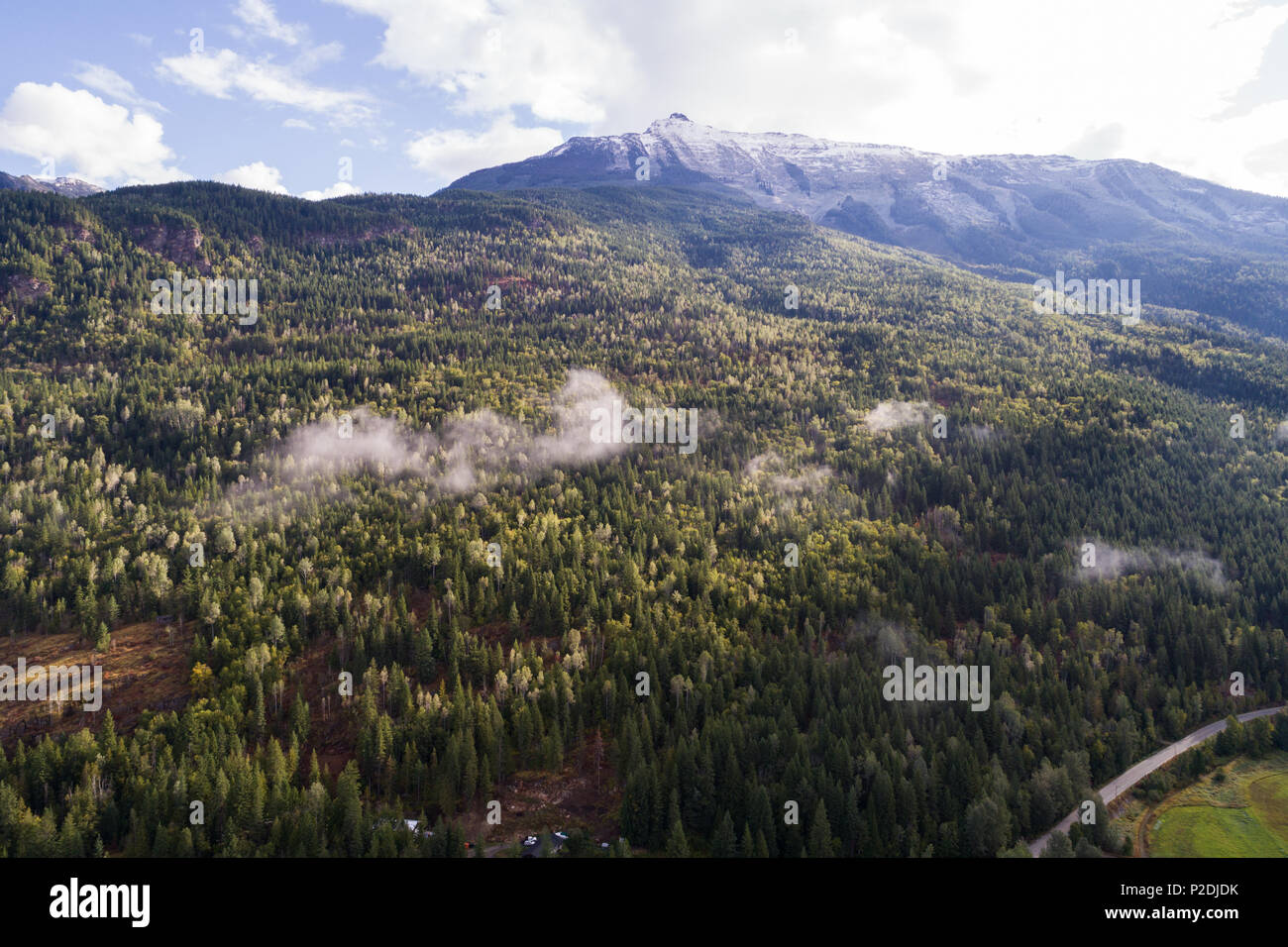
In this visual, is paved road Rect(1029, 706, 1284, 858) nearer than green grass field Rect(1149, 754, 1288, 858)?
No

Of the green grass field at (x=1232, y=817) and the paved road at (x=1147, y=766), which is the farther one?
the paved road at (x=1147, y=766)

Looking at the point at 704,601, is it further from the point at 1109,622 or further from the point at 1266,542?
the point at 1266,542
